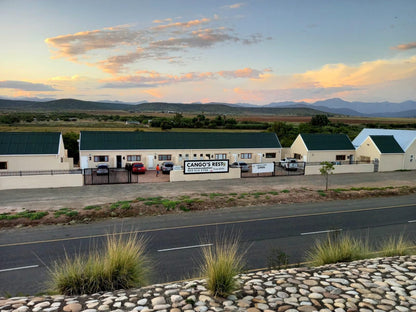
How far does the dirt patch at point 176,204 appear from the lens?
17.7 m

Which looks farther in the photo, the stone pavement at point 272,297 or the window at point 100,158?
the window at point 100,158

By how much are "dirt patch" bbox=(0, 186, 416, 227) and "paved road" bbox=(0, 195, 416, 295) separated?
109 centimetres

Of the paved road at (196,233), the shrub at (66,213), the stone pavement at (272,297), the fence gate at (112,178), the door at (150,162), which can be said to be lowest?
the paved road at (196,233)

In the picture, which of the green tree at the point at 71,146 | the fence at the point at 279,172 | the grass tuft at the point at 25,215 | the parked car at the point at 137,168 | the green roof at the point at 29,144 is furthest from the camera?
the green tree at the point at 71,146

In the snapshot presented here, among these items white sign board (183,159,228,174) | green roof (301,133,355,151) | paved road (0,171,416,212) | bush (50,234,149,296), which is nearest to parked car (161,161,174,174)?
white sign board (183,159,228,174)

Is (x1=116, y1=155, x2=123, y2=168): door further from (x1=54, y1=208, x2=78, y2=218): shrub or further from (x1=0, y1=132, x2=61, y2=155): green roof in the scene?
(x1=54, y1=208, x2=78, y2=218): shrub

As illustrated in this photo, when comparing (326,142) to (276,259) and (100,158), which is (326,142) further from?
(276,259)

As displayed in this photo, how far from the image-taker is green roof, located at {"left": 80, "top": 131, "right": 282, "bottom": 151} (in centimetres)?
3685

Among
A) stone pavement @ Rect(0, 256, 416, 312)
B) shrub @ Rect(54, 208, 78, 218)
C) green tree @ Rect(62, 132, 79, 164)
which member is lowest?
shrub @ Rect(54, 208, 78, 218)

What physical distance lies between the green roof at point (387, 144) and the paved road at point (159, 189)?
4.33 meters

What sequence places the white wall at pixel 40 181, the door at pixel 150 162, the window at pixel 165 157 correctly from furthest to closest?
the window at pixel 165 157 < the door at pixel 150 162 < the white wall at pixel 40 181

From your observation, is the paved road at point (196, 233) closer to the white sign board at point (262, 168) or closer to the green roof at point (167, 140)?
the white sign board at point (262, 168)

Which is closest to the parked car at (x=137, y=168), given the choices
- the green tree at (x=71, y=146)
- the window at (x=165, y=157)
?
the window at (x=165, y=157)

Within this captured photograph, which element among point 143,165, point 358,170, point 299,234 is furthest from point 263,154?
point 299,234
